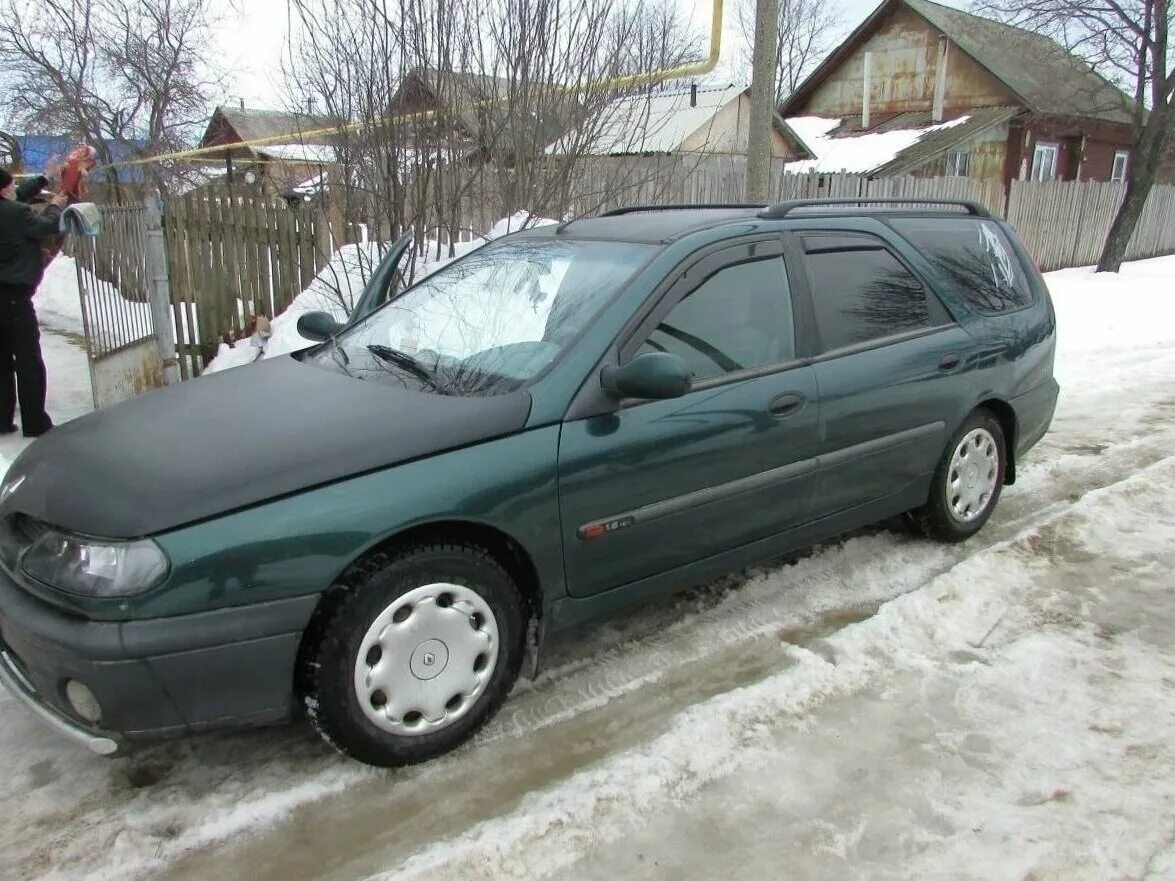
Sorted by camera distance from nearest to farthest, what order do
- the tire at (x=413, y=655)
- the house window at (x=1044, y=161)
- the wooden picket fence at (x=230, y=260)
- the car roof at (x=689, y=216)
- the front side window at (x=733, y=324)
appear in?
the tire at (x=413, y=655)
the front side window at (x=733, y=324)
the car roof at (x=689, y=216)
the wooden picket fence at (x=230, y=260)
the house window at (x=1044, y=161)

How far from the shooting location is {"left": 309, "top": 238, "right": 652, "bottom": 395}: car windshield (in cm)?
311

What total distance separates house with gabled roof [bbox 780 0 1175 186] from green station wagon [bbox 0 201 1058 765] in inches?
782

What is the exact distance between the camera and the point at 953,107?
1012 inches

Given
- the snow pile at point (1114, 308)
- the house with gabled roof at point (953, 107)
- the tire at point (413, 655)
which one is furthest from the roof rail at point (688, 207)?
the house with gabled roof at point (953, 107)

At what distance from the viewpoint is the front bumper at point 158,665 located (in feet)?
7.52

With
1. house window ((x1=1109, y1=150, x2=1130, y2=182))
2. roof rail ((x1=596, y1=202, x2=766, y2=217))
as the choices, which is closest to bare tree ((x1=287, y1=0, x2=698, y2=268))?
roof rail ((x1=596, y1=202, x2=766, y2=217))

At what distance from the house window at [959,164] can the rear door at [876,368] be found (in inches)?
873

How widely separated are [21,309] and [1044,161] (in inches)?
1074

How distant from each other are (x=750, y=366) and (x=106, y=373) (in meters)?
5.49

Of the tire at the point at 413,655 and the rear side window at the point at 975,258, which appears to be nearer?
the tire at the point at 413,655

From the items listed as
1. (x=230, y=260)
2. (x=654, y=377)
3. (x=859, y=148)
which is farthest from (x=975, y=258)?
(x=859, y=148)

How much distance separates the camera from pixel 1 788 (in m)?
2.65

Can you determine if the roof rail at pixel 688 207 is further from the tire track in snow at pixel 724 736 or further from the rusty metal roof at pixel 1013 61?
the rusty metal roof at pixel 1013 61

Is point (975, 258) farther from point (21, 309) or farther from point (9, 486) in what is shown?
point (21, 309)
